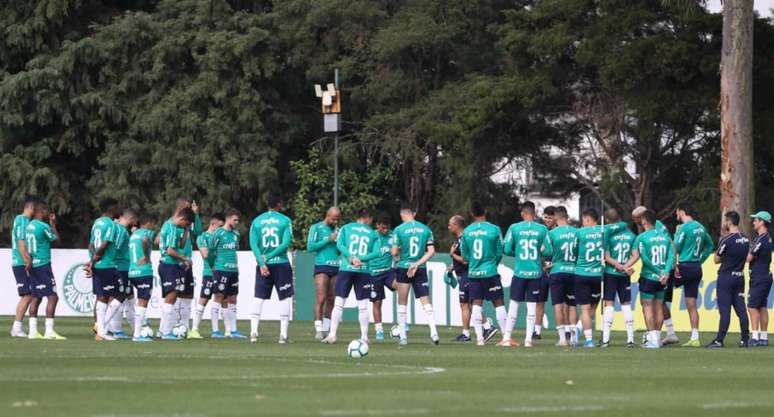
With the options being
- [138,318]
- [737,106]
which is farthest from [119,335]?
[737,106]

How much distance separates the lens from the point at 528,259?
23156mm

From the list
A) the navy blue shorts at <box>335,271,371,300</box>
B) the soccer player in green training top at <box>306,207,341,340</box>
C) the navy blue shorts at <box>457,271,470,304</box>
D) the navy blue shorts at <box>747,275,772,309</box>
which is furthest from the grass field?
the navy blue shorts at <box>457,271,470,304</box>

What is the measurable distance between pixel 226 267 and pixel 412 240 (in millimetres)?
3724

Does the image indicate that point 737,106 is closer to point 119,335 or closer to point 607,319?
point 607,319

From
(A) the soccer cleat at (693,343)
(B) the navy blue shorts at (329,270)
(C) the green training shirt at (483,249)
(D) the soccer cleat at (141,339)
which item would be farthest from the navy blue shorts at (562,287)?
(D) the soccer cleat at (141,339)

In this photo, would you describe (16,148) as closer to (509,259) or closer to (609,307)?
(509,259)

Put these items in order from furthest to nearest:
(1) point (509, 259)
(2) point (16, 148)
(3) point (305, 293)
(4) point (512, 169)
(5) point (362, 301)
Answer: (2) point (16, 148) < (4) point (512, 169) < (3) point (305, 293) < (1) point (509, 259) < (5) point (362, 301)

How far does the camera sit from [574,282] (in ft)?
76.9

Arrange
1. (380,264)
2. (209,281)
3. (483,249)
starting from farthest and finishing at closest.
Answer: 1. (209,281)
2. (380,264)
3. (483,249)

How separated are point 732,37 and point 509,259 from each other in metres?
6.79

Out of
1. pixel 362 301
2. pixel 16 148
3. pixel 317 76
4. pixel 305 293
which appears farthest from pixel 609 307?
pixel 16 148

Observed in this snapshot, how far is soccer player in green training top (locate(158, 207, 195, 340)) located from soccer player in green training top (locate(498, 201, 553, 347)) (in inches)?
194

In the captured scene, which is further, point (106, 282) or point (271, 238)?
point (106, 282)

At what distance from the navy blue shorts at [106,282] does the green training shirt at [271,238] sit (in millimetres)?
2174
